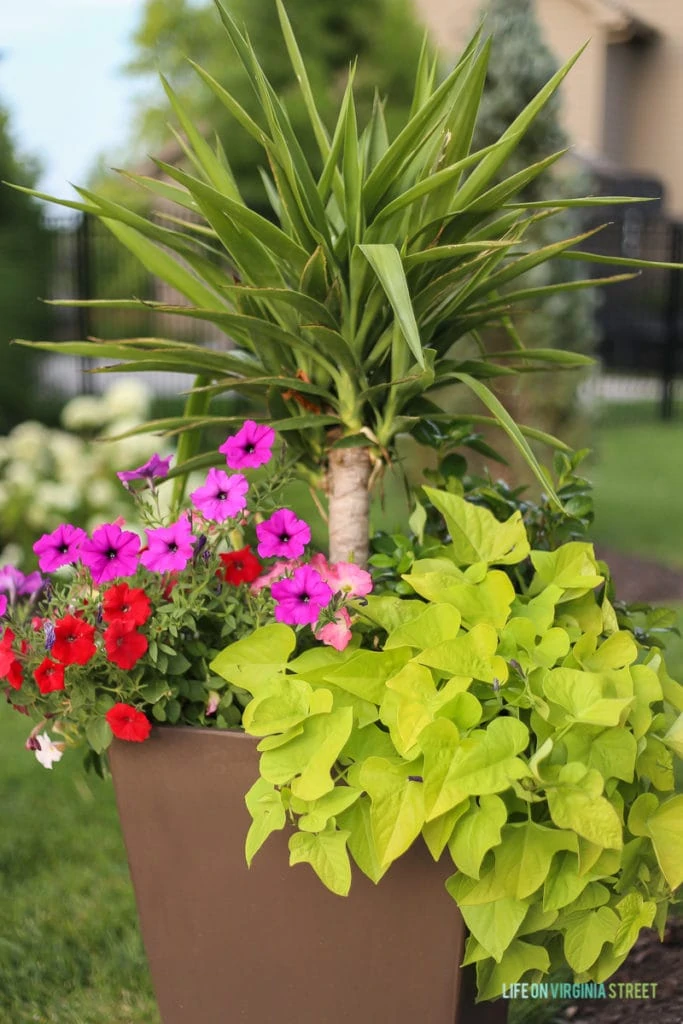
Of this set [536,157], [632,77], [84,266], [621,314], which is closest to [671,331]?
[621,314]

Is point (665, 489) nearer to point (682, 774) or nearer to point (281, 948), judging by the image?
point (682, 774)

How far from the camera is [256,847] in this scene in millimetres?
1485

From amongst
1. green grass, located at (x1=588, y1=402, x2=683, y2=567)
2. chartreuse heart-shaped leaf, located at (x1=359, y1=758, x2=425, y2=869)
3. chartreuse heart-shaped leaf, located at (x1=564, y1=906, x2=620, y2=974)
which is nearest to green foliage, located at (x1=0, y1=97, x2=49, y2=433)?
green grass, located at (x1=588, y1=402, x2=683, y2=567)

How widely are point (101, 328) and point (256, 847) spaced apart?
12.9 meters

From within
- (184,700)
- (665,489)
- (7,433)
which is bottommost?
(665,489)

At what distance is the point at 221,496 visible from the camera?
1721 millimetres

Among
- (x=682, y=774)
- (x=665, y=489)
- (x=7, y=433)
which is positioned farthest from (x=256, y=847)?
(x=665, y=489)

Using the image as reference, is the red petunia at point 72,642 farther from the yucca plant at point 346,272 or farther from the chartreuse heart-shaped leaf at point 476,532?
the chartreuse heart-shaped leaf at point 476,532

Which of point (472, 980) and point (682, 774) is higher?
point (472, 980)

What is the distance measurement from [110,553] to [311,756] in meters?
0.46

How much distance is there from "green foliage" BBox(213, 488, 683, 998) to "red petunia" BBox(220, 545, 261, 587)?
197mm

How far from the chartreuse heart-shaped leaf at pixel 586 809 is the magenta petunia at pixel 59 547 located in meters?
0.81

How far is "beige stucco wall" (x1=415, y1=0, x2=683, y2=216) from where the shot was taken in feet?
64.6

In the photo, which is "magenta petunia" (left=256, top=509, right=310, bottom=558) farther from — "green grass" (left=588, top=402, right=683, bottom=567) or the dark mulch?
"green grass" (left=588, top=402, right=683, bottom=567)
